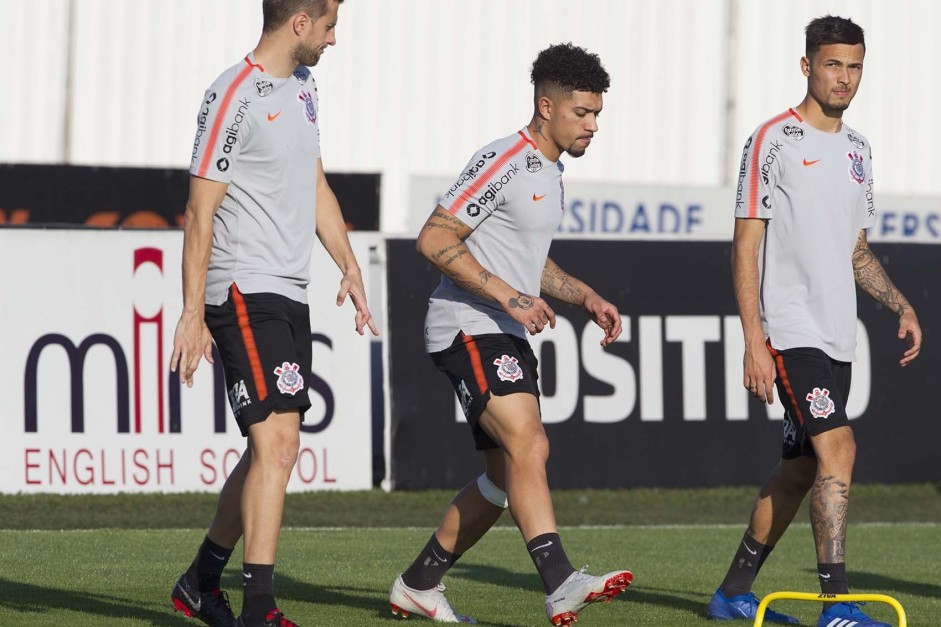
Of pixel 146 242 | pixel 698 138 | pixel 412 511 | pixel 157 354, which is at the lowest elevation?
pixel 412 511

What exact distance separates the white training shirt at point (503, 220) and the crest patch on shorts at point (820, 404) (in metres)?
1.13

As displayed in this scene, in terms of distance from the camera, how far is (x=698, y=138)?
21906 millimetres

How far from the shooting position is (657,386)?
1206 cm

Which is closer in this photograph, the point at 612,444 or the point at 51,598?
the point at 51,598

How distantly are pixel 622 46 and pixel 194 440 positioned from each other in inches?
479

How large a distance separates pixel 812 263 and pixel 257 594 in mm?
2471

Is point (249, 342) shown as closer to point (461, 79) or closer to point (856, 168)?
point (856, 168)

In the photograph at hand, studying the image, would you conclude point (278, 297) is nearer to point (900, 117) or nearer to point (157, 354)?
point (157, 354)

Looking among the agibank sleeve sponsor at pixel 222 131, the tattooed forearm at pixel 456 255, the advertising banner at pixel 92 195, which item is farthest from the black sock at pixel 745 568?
the advertising banner at pixel 92 195

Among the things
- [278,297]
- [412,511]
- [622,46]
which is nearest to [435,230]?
[278,297]

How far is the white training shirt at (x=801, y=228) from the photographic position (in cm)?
621

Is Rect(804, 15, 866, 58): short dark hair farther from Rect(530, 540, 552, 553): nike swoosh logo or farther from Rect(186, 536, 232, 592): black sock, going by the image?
Rect(186, 536, 232, 592): black sock

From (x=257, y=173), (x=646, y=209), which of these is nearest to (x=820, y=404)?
(x=257, y=173)

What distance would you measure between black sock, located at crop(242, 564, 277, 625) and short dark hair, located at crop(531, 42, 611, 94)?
6.92ft
